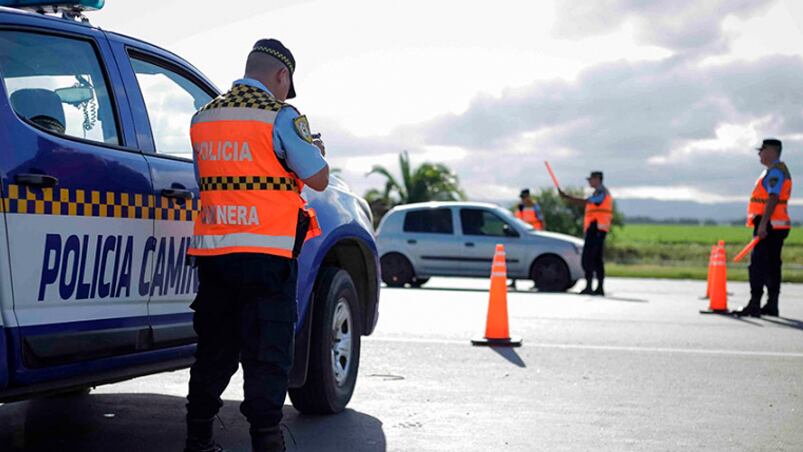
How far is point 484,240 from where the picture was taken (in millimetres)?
20500

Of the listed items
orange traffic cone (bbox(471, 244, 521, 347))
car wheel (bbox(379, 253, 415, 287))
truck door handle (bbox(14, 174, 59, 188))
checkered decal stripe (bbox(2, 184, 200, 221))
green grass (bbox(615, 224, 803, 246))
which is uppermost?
green grass (bbox(615, 224, 803, 246))

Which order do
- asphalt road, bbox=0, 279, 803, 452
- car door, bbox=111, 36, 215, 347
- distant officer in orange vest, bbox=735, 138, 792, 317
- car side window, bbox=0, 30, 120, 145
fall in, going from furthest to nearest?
distant officer in orange vest, bbox=735, 138, 792, 317, asphalt road, bbox=0, 279, 803, 452, car door, bbox=111, 36, 215, 347, car side window, bbox=0, 30, 120, 145

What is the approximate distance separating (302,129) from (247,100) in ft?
0.86

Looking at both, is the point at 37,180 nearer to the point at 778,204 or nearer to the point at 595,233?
the point at 778,204

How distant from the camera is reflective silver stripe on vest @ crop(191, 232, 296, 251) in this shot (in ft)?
15.5

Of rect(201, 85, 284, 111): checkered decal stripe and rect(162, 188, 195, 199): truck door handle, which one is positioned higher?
rect(201, 85, 284, 111): checkered decal stripe

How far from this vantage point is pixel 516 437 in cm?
612

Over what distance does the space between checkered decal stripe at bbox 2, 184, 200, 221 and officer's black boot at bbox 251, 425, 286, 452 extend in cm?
108

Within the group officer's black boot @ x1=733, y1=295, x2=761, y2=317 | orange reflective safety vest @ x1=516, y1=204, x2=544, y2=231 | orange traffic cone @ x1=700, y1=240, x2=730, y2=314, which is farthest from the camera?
orange reflective safety vest @ x1=516, y1=204, x2=544, y2=231

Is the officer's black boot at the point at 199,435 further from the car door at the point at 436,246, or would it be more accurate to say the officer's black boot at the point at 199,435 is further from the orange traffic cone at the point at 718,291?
the car door at the point at 436,246

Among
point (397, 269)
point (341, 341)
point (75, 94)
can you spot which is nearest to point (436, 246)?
point (397, 269)

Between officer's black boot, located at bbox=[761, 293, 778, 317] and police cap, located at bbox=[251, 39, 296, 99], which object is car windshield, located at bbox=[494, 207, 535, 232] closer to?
officer's black boot, located at bbox=[761, 293, 778, 317]

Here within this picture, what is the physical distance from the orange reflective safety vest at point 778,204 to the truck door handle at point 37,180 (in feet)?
35.4

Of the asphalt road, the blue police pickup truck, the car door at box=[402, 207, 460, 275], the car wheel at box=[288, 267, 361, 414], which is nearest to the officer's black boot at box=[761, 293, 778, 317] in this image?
the asphalt road
